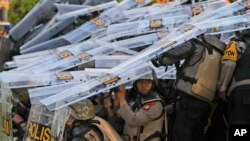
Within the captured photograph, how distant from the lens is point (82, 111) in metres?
4.68

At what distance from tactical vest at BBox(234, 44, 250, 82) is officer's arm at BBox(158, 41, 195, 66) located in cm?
44

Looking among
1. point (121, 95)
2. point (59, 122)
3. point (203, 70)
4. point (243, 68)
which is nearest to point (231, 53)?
point (243, 68)

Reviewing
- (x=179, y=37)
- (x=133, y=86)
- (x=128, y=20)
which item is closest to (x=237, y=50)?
(x=179, y=37)

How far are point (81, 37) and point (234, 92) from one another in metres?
3.05

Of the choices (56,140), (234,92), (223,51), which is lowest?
(56,140)

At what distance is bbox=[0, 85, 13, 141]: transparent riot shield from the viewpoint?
5.20 meters

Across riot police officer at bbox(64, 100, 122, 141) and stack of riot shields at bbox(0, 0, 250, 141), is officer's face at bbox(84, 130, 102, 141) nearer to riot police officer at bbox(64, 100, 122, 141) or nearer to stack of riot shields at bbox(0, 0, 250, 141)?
riot police officer at bbox(64, 100, 122, 141)

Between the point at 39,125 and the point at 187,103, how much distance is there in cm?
134

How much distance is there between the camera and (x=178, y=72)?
16.5ft

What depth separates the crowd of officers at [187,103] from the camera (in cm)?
458

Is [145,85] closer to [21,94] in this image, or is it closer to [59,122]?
[59,122]

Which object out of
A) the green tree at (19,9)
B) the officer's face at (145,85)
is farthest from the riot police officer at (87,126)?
the green tree at (19,9)

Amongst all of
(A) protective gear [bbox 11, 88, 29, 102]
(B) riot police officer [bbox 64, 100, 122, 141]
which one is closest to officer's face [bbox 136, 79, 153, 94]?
(B) riot police officer [bbox 64, 100, 122, 141]

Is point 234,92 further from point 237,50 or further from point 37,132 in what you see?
point 37,132
